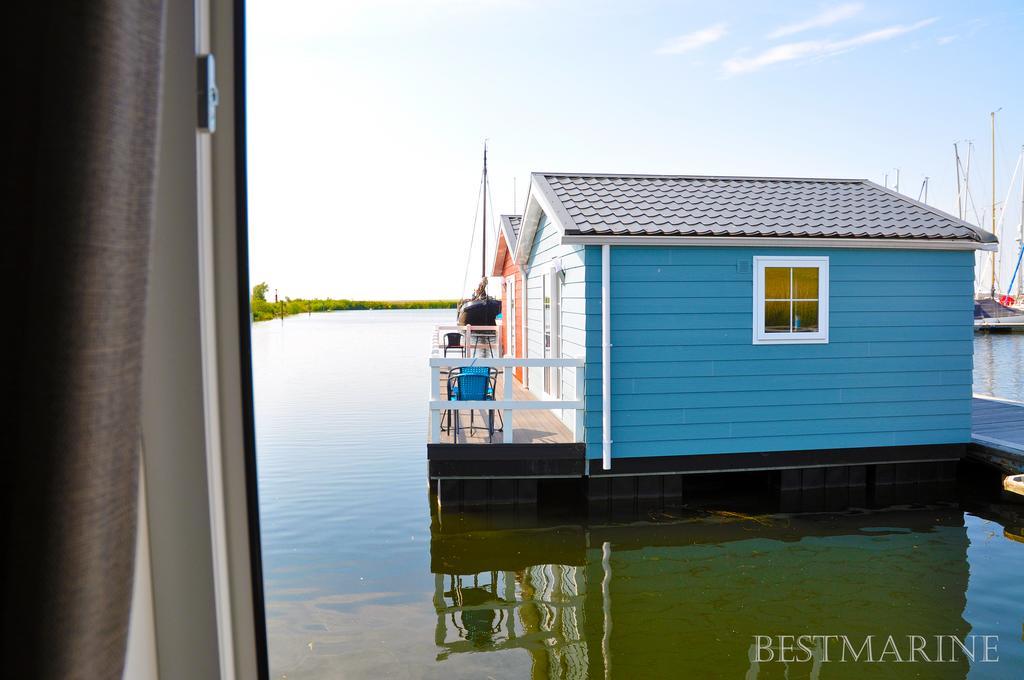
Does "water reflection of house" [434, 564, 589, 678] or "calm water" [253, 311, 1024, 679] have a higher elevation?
"calm water" [253, 311, 1024, 679]

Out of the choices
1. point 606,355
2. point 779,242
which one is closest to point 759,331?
point 779,242

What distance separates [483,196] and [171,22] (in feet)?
87.9

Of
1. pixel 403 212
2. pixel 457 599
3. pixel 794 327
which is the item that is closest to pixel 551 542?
pixel 457 599

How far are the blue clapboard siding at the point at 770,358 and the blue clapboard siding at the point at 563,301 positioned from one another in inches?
9.6

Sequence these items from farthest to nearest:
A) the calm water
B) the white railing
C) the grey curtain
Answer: the white railing, the calm water, the grey curtain

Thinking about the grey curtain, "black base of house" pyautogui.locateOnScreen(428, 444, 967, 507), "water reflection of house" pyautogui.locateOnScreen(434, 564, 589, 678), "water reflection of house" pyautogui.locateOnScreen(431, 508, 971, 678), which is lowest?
"water reflection of house" pyautogui.locateOnScreen(434, 564, 589, 678)

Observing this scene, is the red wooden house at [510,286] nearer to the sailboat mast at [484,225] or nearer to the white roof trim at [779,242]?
the white roof trim at [779,242]

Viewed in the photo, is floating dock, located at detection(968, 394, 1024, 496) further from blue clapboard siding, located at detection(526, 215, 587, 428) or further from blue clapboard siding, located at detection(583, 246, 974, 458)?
blue clapboard siding, located at detection(526, 215, 587, 428)

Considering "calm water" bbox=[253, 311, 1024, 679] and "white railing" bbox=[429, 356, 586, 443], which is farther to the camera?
"white railing" bbox=[429, 356, 586, 443]

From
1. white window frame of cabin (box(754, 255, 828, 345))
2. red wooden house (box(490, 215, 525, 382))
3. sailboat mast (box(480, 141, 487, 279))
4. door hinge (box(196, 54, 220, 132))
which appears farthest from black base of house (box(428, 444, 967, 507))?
sailboat mast (box(480, 141, 487, 279))

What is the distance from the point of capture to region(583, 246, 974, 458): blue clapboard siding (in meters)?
7.73

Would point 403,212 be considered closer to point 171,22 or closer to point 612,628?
point 612,628

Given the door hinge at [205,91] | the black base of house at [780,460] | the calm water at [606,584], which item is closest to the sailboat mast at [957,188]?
the black base of house at [780,460]

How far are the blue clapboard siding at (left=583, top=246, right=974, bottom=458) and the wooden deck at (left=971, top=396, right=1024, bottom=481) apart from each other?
0.27 metres
